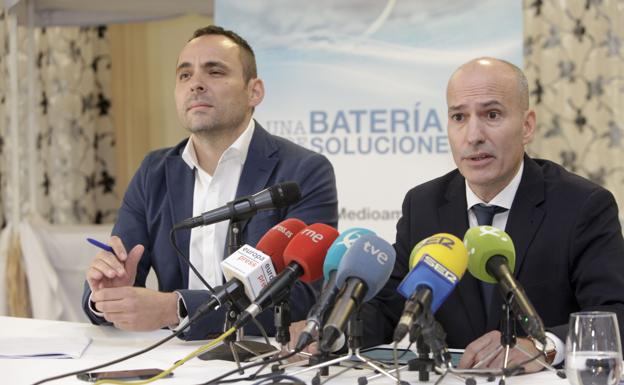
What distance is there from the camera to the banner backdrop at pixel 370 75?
4.22 meters

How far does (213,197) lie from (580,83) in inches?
95.1

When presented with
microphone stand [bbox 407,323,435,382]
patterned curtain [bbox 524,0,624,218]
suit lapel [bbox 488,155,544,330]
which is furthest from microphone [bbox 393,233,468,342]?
patterned curtain [bbox 524,0,624,218]

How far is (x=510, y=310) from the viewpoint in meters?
1.82

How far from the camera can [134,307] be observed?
2.43 meters

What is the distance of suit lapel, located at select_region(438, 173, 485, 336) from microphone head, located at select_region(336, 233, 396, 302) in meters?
0.85

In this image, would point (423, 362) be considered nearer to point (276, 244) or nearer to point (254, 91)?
point (276, 244)

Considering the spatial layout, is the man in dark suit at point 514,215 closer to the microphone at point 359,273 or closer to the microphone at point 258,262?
the microphone at point 258,262

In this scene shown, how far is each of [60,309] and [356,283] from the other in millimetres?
3559

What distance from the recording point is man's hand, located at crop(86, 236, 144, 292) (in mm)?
2488

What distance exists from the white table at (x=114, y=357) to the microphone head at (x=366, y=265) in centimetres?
29

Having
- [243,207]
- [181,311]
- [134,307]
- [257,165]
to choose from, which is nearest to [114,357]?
[134,307]

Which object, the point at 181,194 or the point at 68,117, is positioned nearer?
the point at 181,194

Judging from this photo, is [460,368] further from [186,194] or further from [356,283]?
[186,194]

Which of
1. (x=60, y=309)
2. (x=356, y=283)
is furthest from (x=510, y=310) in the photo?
(x=60, y=309)
